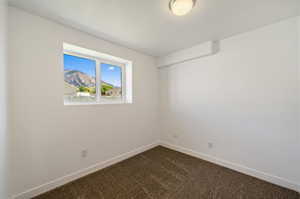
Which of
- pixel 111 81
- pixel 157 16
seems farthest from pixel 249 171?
pixel 111 81

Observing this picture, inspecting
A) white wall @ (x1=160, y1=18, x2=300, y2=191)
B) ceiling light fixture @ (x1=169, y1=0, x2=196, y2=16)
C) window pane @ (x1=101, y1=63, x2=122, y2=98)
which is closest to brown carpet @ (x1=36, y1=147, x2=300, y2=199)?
white wall @ (x1=160, y1=18, x2=300, y2=191)

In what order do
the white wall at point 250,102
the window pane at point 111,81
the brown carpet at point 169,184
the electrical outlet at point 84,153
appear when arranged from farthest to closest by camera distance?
1. the window pane at point 111,81
2. the electrical outlet at point 84,153
3. the white wall at point 250,102
4. the brown carpet at point 169,184

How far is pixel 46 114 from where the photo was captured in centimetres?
158

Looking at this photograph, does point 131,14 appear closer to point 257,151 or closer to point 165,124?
point 165,124

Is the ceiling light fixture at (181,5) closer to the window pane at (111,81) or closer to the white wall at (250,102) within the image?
the white wall at (250,102)

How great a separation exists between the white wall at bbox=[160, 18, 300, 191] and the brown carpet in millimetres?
282

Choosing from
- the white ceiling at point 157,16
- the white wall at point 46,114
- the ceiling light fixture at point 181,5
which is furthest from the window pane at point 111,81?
the ceiling light fixture at point 181,5

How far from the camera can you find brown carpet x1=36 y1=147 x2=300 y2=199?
1.51 m

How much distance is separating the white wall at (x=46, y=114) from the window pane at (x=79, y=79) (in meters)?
0.25

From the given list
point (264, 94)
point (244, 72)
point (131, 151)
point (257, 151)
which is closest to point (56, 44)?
point (131, 151)

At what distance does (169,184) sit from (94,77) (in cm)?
221

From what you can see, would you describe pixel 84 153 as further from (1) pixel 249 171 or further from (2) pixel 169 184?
(1) pixel 249 171

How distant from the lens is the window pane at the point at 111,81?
241 centimetres

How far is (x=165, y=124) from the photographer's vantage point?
3121 mm
